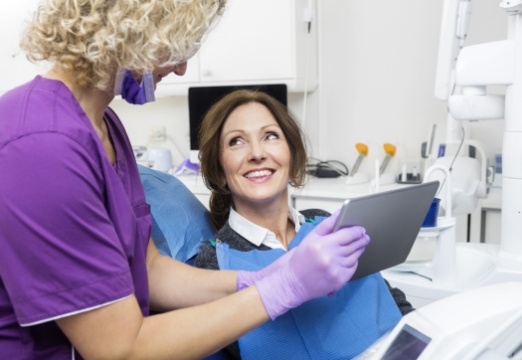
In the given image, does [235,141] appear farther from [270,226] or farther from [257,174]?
[270,226]

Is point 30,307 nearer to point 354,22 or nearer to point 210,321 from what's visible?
point 210,321

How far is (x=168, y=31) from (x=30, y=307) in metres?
0.46

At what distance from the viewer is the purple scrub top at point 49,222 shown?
28.9 inches

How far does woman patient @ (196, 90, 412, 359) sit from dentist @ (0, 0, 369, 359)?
284mm

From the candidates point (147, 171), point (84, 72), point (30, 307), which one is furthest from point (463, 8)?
point (30, 307)

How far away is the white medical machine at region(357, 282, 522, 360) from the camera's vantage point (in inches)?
30.5

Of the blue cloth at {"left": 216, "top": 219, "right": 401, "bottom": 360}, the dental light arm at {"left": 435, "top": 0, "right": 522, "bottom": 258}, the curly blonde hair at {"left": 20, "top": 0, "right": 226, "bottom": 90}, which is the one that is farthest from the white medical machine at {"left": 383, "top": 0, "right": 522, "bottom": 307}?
the curly blonde hair at {"left": 20, "top": 0, "right": 226, "bottom": 90}

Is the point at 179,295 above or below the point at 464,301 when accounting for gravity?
below

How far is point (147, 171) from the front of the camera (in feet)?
5.38

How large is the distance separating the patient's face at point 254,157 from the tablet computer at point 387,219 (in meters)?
0.34

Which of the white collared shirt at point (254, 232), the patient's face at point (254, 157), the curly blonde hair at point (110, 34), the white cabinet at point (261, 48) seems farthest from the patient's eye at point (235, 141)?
the white cabinet at point (261, 48)

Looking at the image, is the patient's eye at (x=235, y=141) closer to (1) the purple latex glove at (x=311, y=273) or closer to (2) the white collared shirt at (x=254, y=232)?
(2) the white collared shirt at (x=254, y=232)

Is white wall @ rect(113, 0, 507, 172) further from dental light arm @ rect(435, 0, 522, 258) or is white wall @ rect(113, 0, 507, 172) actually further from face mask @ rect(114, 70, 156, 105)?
face mask @ rect(114, 70, 156, 105)

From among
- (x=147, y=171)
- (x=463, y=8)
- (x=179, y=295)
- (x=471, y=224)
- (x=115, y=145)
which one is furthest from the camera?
(x=471, y=224)
